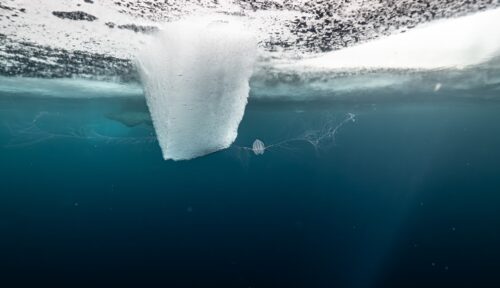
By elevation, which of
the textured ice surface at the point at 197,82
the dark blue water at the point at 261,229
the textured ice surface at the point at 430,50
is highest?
the textured ice surface at the point at 430,50

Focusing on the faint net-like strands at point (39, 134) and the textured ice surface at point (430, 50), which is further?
the faint net-like strands at point (39, 134)

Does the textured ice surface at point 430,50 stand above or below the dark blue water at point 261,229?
above

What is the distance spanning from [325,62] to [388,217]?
85.4 meters

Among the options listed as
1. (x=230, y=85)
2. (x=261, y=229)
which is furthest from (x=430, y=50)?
(x=261, y=229)

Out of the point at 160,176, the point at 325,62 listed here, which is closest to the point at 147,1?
the point at 325,62

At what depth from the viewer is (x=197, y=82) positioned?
15.0ft

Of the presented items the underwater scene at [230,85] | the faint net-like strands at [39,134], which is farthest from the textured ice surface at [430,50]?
the faint net-like strands at [39,134]

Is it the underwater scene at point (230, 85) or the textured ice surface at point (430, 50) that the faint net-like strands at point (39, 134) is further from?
the textured ice surface at point (430, 50)

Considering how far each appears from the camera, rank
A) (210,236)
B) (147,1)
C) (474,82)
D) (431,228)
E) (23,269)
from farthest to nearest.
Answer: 1. (431,228)
2. (210,236)
3. (23,269)
4. (474,82)
5. (147,1)

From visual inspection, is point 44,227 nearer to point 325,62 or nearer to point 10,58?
point 10,58

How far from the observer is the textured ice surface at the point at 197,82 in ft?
14.0

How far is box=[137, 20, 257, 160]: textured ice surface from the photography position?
4273 millimetres

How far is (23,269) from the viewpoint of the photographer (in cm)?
3353

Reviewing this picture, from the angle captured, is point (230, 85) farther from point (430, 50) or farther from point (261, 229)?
point (261, 229)
